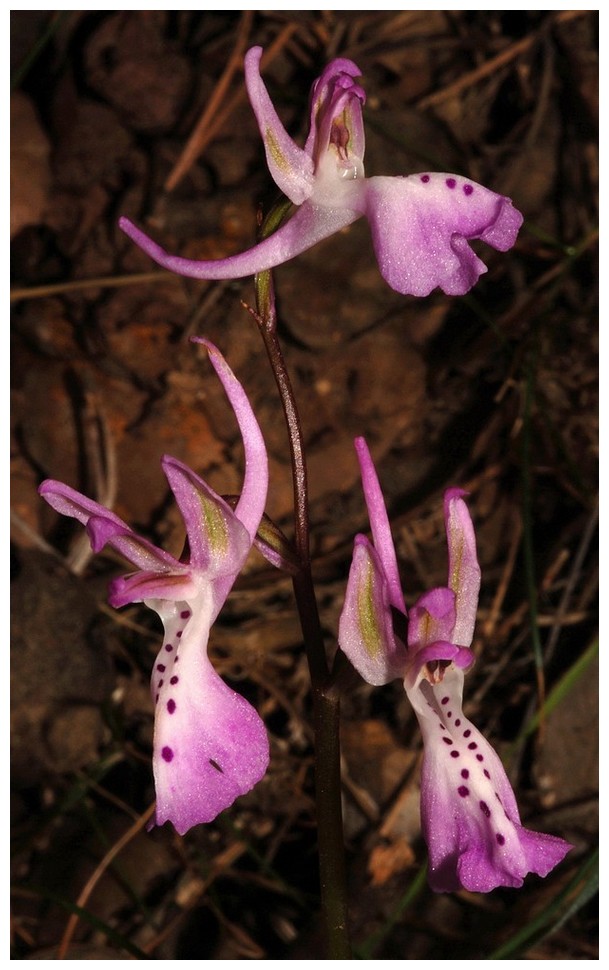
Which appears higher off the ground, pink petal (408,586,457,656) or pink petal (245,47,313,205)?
pink petal (245,47,313,205)

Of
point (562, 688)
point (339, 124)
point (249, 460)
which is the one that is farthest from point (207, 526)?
point (562, 688)

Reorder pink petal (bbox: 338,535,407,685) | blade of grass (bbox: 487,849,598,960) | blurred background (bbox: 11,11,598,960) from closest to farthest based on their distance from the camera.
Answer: pink petal (bbox: 338,535,407,685) → blade of grass (bbox: 487,849,598,960) → blurred background (bbox: 11,11,598,960)

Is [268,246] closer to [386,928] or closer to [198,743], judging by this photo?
[198,743]

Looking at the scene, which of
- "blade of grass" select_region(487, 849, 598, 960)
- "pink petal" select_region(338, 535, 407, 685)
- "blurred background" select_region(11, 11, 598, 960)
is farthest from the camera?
"blurred background" select_region(11, 11, 598, 960)

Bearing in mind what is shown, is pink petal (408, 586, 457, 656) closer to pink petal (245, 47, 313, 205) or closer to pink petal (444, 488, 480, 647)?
pink petal (444, 488, 480, 647)

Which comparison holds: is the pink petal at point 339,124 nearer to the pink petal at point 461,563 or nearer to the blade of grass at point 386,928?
the pink petal at point 461,563

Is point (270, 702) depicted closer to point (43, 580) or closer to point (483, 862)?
point (43, 580)

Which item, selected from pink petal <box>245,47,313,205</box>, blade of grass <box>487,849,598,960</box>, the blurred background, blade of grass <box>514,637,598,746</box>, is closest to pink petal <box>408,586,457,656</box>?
pink petal <box>245,47,313,205</box>

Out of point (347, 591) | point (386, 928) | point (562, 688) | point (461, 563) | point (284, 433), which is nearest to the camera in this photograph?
point (347, 591)
